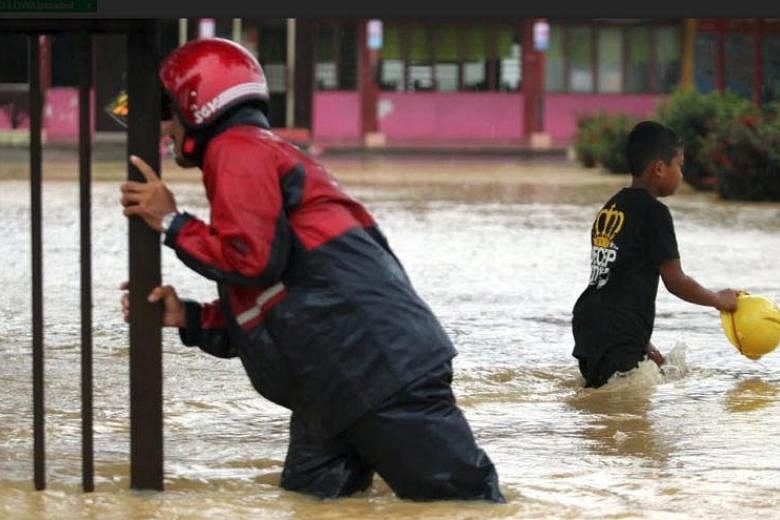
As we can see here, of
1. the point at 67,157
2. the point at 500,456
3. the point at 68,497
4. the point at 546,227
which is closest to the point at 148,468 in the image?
the point at 68,497

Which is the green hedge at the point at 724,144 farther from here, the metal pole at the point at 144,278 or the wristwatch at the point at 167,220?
the wristwatch at the point at 167,220

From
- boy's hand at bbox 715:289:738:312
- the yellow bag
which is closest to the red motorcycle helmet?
boy's hand at bbox 715:289:738:312

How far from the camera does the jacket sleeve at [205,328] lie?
5723mm

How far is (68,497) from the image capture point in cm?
581

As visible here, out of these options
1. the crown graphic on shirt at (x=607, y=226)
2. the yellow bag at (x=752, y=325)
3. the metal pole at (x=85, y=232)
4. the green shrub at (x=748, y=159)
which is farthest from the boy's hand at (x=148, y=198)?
the green shrub at (x=748, y=159)

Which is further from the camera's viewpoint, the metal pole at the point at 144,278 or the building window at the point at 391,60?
the building window at the point at 391,60

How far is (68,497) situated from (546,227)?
12854 mm

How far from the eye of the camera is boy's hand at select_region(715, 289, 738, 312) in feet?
27.9

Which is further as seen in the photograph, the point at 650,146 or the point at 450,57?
the point at 450,57

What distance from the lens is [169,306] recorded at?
5.69m

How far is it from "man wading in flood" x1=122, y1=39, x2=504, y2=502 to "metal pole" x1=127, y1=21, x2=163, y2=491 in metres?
0.07

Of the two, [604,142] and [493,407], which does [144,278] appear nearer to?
[493,407]

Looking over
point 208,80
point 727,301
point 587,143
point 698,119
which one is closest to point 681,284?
point 727,301

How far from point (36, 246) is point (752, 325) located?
155 inches
